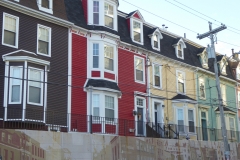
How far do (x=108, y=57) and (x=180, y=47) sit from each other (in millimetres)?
10249

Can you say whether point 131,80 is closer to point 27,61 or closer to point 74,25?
point 74,25

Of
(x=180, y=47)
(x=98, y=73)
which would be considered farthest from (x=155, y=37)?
(x=98, y=73)

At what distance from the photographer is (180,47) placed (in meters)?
33.8

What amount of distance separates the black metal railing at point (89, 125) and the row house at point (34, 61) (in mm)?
57

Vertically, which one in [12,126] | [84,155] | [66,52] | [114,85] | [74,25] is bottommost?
[84,155]

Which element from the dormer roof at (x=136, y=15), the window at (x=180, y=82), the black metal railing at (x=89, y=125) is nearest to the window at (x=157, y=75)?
the window at (x=180, y=82)

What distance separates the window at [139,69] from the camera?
2844 cm

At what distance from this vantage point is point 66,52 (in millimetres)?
23547

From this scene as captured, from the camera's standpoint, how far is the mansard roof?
25.1m

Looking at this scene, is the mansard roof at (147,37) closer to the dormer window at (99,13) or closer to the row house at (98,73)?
the row house at (98,73)

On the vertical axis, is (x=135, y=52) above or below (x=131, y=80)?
above

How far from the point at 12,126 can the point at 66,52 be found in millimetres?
6040

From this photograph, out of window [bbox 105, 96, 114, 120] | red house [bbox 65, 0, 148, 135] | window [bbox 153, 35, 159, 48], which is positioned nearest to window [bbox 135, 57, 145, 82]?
red house [bbox 65, 0, 148, 135]

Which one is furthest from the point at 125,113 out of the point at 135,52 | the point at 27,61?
the point at 27,61
